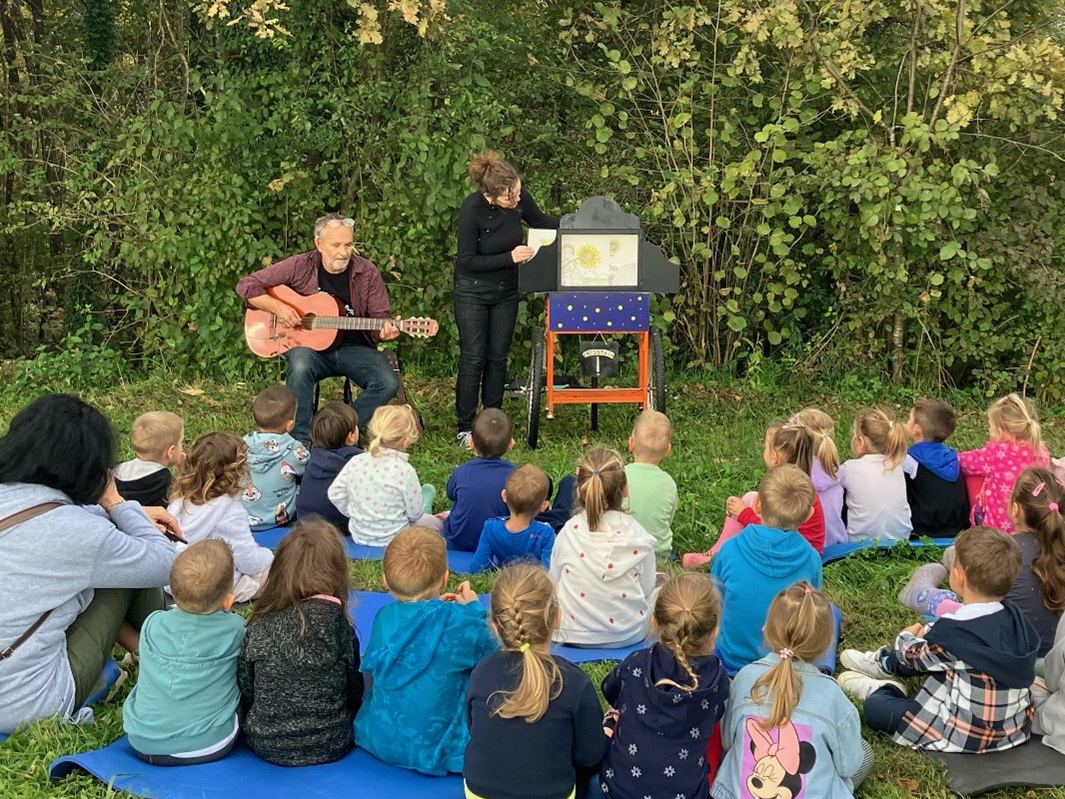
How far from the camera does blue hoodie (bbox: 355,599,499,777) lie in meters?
3.47

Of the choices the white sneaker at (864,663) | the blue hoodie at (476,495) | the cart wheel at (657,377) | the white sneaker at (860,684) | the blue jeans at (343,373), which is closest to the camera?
the white sneaker at (860,684)

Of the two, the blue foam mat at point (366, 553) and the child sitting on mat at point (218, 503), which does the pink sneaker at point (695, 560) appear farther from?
the child sitting on mat at point (218, 503)

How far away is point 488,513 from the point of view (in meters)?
5.48

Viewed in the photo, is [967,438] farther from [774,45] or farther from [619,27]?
[619,27]

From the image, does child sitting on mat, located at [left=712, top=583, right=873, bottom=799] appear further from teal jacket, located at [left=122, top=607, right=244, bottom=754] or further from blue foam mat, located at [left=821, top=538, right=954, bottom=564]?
blue foam mat, located at [left=821, top=538, right=954, bottom=564]

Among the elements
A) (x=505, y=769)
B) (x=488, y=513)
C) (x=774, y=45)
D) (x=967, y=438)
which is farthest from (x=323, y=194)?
(x=505, y=769)

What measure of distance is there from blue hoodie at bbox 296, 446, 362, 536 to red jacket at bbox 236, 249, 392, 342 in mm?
1508

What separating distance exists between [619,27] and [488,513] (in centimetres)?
487

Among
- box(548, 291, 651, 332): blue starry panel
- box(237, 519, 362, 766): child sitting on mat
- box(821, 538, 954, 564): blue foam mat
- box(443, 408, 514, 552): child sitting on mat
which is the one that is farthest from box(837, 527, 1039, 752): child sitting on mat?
box(548, 291, 651, 332): blue starry panel

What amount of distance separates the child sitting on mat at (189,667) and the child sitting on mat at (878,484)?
3.05 m

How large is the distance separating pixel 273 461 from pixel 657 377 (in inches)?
103

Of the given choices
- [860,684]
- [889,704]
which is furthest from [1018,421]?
[889,704]

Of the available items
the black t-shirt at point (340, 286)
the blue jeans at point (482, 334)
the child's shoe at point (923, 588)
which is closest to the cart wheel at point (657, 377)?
the blue jeans at point (482, 334)

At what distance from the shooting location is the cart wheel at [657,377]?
23.7ft
